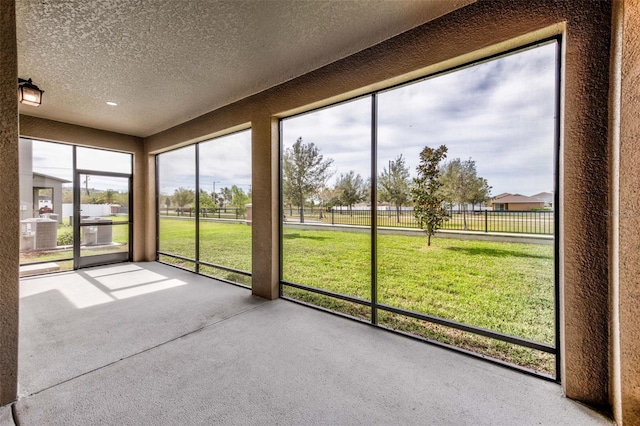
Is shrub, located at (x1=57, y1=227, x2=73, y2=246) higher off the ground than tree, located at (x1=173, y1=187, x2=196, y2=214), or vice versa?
tree, located at (x1=173, y1=187, x2=196, y2=214)

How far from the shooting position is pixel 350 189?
360cm

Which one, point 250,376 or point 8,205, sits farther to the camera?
point 250,376

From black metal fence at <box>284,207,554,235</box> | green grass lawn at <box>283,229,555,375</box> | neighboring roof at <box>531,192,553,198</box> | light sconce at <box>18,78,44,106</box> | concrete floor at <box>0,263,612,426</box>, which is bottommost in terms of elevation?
concrete floor at <box>0,263,612,426</box>

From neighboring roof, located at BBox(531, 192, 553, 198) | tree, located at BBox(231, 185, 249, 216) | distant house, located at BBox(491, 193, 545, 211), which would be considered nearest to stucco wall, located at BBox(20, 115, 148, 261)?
tree, located at BBox(231, 185, 249, 216)

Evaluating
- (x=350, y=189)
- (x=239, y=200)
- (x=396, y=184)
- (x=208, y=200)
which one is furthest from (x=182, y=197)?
(x=396, y=184)

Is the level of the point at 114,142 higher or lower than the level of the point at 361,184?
higher

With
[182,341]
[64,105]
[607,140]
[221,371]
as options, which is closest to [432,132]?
[607,140]

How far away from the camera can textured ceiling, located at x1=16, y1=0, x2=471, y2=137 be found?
2.14 m

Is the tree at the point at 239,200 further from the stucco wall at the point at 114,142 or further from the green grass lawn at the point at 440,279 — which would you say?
the stucco wall at the point at 114,142

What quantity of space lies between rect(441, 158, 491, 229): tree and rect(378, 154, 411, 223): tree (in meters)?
0.40

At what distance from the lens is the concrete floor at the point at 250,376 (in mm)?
1683

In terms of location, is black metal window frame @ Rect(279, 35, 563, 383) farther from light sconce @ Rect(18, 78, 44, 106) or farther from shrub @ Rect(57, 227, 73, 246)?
shrub @ Rect(57, 227, 73, 246)

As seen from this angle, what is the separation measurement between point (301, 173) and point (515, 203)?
8.47 ft

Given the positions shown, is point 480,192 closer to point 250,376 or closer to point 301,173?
point 301,173
